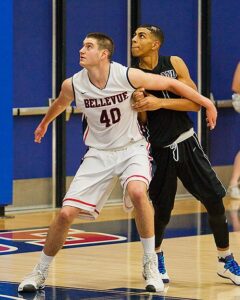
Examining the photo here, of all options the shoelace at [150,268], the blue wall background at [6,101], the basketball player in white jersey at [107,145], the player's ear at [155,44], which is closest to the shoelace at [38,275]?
the basketball player in white jersey at [107,145]

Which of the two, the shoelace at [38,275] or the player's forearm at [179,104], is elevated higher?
the player's forearm at [179,104]

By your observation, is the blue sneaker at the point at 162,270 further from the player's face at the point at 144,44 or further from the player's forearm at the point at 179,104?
the player's face at the point at 144,44

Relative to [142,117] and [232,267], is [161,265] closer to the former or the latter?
[232,267]

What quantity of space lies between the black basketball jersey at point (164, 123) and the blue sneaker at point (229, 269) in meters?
0.95

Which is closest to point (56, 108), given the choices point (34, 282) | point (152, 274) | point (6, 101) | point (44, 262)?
point (44, 262)

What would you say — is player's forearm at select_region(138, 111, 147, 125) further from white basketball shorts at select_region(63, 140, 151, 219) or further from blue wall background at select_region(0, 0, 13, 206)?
blue wall background at select_region(0, 0, 13, 206)

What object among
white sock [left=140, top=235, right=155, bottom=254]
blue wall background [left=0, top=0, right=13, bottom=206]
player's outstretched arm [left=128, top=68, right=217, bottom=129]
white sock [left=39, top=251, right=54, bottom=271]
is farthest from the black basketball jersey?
blue wall background [left=0, top=0, right=13, bottom=206]

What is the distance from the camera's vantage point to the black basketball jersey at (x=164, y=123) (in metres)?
7.77

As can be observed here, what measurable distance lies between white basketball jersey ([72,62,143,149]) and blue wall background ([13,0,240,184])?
4560mm

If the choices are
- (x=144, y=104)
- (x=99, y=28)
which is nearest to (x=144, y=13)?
(x=99, y=28)

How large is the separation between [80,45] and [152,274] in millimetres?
5548

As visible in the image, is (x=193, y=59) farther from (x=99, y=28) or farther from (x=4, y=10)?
(x=4, y=10)

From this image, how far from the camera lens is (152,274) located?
739 cm

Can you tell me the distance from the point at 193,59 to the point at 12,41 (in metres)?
3.03
